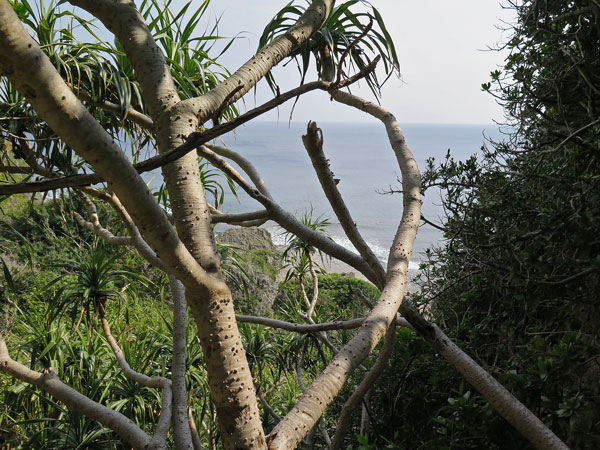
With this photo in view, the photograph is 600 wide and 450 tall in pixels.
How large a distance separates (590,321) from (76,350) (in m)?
3.29

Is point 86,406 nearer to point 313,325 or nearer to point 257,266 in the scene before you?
point 313,325

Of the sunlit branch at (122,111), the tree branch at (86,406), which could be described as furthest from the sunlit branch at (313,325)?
the sunlit branch at (122,111)

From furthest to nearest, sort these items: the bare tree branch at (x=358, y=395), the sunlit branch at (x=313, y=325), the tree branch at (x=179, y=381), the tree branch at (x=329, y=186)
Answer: the sunlit branch at (x=313, y=325)
the tree branch at (x=179, y=381)
the bare tree branch at (x=358, y=395)
the tree branch at (x=329, y=186)

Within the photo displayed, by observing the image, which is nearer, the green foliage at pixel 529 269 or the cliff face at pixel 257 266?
the green foliage at pixel 529 269

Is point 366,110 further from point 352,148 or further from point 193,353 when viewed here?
point 352,148

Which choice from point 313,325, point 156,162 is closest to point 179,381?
point 313,325

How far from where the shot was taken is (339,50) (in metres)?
2.06

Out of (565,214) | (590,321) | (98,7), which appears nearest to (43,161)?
(98,7)

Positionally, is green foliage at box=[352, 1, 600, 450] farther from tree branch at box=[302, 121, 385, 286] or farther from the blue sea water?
the blue sea water

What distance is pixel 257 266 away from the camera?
8.52 meters

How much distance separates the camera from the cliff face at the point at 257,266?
7.98m

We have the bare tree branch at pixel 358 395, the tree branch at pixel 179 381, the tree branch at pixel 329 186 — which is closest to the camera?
the tree branch at pixel 329 186

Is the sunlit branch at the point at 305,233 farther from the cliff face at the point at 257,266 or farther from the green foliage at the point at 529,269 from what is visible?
the cliff face at the point at 257,266

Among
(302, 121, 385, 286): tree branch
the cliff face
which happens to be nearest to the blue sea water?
the cliff face
